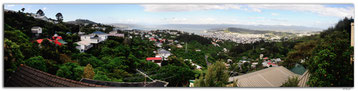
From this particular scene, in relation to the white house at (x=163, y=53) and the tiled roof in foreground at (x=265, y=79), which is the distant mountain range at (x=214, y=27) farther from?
the tiled roof in foreground at (x=265, y=79)

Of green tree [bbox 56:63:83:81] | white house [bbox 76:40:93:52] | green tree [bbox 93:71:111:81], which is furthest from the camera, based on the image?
white house [bbox 76:40:93:52]

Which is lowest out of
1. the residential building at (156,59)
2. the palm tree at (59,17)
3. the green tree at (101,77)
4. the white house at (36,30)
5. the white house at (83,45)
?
the green tree at (101,77)

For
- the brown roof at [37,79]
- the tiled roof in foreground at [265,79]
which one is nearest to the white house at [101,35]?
the brown roof at [37,79]

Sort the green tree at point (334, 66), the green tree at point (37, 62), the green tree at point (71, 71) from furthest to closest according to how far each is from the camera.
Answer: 1. the green tree at point (71, 71)
2. the green tree at point (37, 62)
3. the green tree at point (334, 66)

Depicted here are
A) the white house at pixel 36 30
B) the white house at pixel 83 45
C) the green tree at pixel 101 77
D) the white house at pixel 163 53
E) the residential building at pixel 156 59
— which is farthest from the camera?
the white house at pixel 163 53

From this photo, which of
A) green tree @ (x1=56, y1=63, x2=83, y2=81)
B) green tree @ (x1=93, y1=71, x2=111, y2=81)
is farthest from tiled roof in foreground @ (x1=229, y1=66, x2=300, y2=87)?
green tree @ (x1=56, y1=63, x2=83, y2=81)

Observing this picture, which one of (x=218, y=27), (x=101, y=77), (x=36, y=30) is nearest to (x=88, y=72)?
(x=101, y=77)

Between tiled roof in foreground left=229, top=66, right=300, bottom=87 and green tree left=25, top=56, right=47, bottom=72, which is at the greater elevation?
green tree left=25, top=56, right=47, bottom=72

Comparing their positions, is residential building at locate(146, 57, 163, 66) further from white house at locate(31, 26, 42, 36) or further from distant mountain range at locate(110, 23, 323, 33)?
white house at locate(31, 26, 42, 36)

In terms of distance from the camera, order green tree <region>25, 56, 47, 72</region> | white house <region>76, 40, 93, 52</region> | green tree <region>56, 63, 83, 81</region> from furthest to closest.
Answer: white house <region>76, 40, 93, 52</region> < green tree <region>56, 63, 83, 81</region> < green tree <region>25, 56, 47, 72</region>
